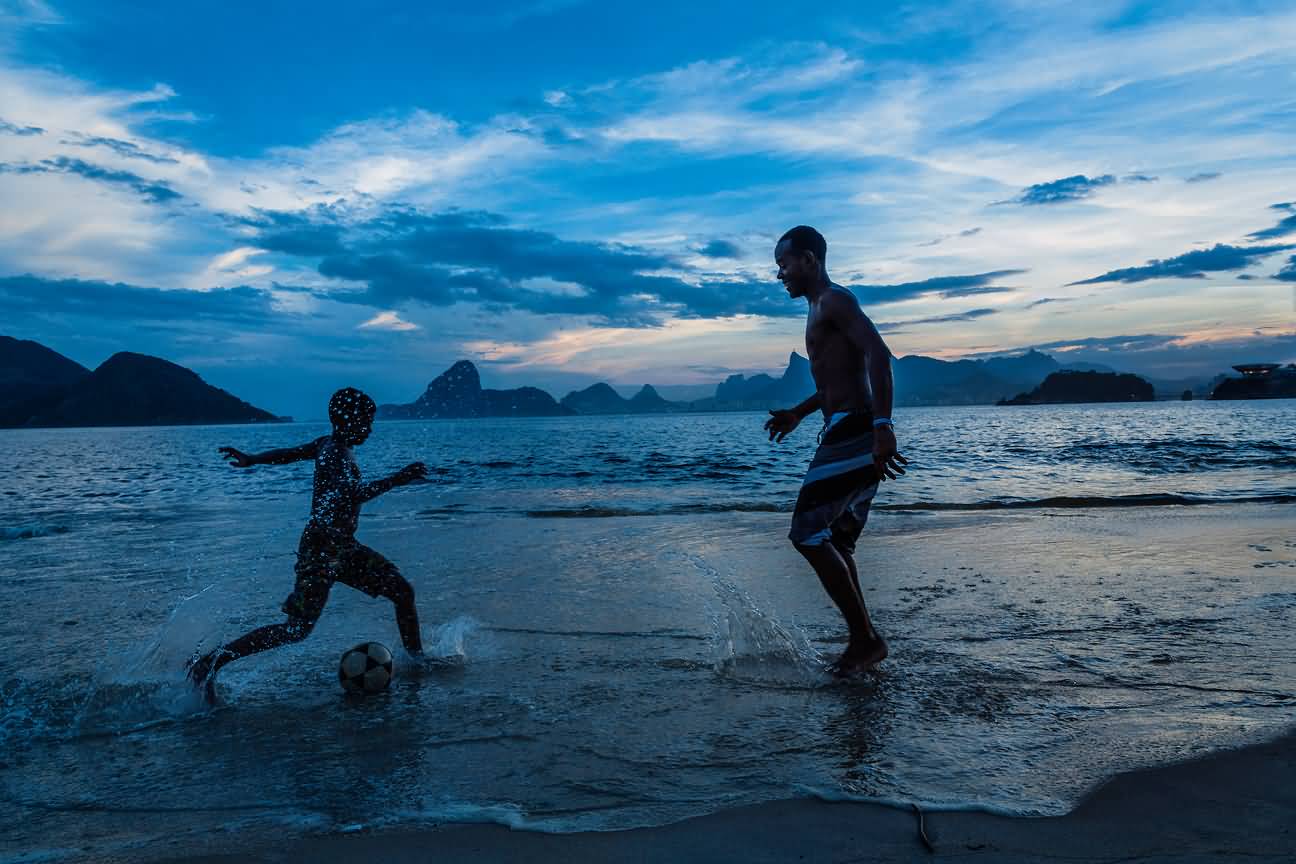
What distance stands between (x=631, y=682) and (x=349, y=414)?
2.35 metres

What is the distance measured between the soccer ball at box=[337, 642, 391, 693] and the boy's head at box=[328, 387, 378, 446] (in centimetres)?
127

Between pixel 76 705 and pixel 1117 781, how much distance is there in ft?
17.7

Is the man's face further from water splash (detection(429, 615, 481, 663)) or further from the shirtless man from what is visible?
water splash (detection(429, 615, 481, 663))

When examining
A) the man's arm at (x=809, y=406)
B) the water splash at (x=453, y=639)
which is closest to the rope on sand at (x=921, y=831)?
the man's arm at (x=809, y=406)

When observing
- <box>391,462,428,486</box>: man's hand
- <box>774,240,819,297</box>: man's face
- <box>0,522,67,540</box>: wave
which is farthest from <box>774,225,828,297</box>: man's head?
<box>0,522,67,540</box>: wave

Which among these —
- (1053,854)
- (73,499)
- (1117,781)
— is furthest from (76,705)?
(73,499)

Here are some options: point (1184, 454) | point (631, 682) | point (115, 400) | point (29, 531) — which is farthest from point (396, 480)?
point (115, 400)

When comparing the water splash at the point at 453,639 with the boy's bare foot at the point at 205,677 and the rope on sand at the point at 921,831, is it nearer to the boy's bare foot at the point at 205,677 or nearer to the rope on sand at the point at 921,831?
the boy's bare foot at the point at 205,677

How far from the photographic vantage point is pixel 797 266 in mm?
4793

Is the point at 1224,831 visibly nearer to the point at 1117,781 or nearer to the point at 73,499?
the point at 1117,781

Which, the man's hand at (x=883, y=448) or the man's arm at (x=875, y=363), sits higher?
the man's arm at (x=875, y=363)

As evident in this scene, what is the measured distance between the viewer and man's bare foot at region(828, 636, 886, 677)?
14.6 feet

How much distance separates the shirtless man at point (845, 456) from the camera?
14.7ft

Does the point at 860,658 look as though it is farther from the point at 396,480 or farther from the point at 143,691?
the point at 143,691
